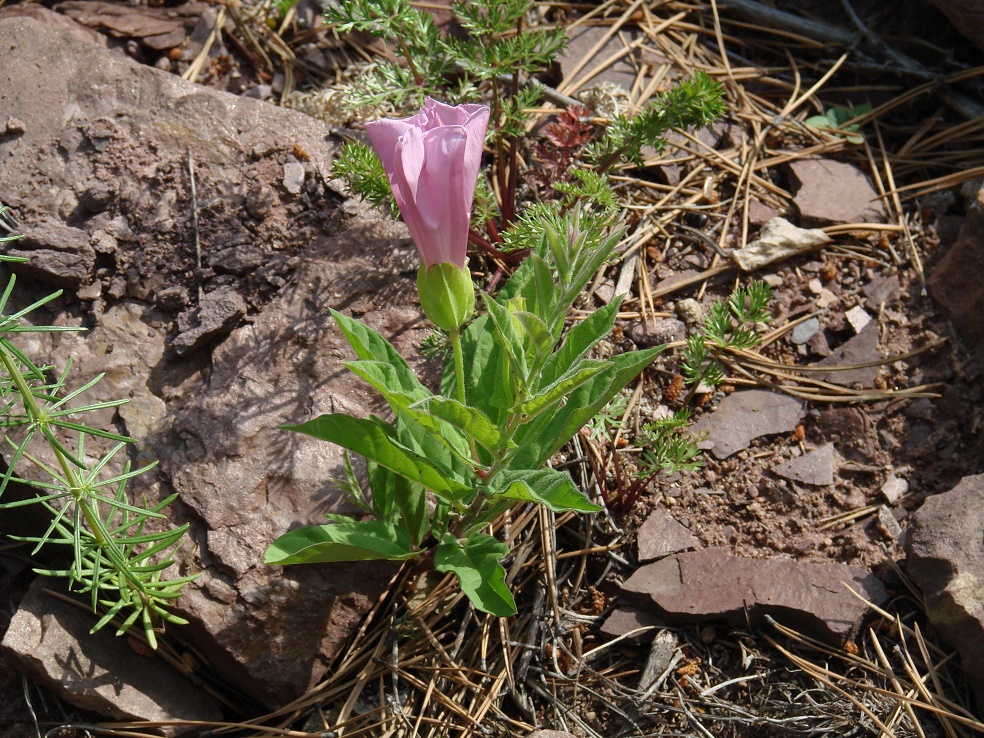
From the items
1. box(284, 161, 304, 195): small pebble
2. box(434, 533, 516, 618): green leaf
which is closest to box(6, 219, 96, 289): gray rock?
box(284, 161, 304, 195): small pebble

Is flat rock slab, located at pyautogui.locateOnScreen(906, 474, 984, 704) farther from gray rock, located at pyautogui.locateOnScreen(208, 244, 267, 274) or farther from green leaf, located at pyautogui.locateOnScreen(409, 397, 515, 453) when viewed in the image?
gray rock, located at pyautogui.locateOnScreen(208, 244, 267, 274)

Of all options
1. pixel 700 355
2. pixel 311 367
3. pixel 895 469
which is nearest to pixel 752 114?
pixel 700 355

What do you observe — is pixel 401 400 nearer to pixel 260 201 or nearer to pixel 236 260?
pixel 236 260

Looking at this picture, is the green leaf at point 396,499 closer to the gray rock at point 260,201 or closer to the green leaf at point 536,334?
the green leaf at point 536,334

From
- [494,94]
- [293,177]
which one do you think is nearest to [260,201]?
[293,177]

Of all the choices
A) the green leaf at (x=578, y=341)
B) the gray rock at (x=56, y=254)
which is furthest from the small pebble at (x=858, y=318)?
the gray rock at (x=56, y=254)

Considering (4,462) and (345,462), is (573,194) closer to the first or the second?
(345,462)
